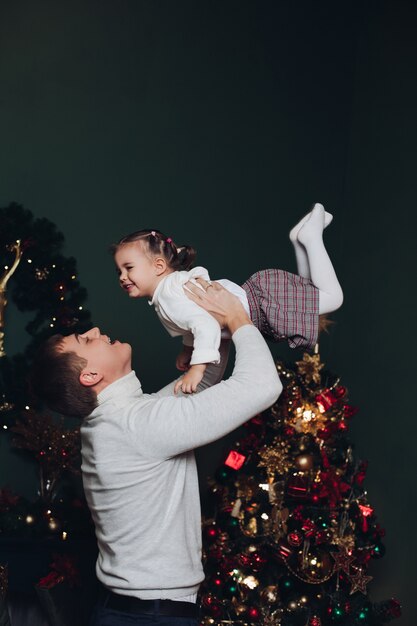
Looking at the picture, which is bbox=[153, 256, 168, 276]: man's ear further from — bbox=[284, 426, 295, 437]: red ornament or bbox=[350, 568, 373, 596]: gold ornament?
bbox=[350, 568, 373, 596]: gold ornament

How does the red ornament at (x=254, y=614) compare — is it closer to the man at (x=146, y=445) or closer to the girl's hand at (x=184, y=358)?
the man at (x=146, y=445)

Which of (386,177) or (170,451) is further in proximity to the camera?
(386,177)

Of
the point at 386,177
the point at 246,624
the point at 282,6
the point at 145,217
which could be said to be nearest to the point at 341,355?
the point at 386,177

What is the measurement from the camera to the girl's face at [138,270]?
88.3 inches

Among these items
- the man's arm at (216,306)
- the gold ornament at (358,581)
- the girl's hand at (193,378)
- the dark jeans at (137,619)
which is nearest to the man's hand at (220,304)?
the man's arm at (216,306)

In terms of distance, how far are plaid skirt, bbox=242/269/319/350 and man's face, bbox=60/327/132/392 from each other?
426 mm

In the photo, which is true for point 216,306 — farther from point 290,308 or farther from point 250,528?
point 250,528

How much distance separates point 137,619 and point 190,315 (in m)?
0.79

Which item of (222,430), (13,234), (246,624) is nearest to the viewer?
(222,430)

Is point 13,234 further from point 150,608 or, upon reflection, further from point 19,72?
point 150,608

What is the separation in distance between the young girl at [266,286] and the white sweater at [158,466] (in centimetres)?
19

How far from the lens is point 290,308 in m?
2.22

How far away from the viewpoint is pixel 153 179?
414cm

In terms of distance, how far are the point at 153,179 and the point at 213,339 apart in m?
2.24
